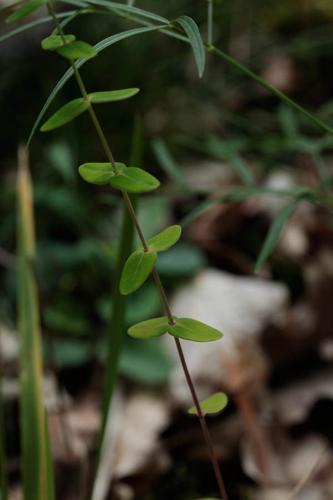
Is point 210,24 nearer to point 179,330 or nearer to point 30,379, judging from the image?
point 179,330

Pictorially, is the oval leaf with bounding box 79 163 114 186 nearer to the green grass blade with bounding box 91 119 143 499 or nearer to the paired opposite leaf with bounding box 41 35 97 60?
the paired opposite leaf with bounding box 41 35 97 60

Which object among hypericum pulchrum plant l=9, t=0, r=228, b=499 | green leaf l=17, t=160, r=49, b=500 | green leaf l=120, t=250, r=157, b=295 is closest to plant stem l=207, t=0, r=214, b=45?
hypericum pulchrum plant l=9, t=0, r=228, b=499

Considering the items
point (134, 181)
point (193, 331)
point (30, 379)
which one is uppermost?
→ point (134, 181)

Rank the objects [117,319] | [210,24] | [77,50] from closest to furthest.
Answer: [77,50], [210,24], [117,319]

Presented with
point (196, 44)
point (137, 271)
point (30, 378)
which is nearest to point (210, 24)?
point (196, 44)

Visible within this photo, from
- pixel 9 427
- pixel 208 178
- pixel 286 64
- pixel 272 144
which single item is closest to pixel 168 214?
pixel 208 178

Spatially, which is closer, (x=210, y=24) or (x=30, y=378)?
(x=210, y=24)
